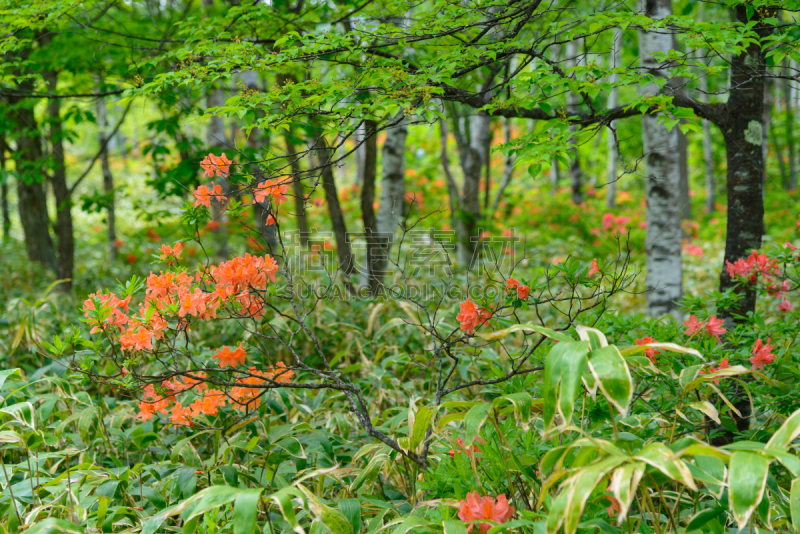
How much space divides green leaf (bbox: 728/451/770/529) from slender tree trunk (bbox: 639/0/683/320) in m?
2.57

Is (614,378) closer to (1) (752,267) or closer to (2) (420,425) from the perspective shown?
(2) (420,425)

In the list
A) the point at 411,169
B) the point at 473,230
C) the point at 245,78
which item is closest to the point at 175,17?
the point at 245,78

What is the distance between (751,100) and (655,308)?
151 centimetres

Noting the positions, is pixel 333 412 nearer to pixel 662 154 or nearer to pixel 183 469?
pixel 183 469

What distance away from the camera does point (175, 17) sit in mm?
5520

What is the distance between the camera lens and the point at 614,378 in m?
1.20

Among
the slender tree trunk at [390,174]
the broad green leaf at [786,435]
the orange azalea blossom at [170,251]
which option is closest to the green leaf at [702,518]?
the broad green leaf at [786,435]

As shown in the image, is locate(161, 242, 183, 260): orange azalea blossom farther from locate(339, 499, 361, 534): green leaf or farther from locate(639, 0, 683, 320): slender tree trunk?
locate(639, 0, 683, 320): slender tree trunk

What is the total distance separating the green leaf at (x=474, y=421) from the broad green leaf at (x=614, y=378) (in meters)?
0.38

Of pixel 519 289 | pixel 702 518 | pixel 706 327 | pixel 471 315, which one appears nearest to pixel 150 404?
pixel 471 315

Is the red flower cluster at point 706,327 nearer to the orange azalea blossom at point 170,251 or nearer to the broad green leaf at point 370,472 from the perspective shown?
the broad green leaf at point 370,472

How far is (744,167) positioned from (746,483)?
214 centimetres

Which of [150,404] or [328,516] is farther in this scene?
[150,404]

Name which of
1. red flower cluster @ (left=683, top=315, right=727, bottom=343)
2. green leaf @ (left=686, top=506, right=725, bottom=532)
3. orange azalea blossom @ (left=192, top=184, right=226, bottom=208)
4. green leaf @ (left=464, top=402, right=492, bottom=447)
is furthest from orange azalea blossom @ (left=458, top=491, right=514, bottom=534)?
orange azalea blossom @ (left=192, top=184, right=226, bottom=208)
